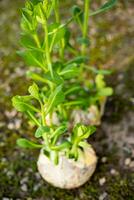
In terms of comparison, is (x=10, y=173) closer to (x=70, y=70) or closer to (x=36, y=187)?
(x=36, y=187)

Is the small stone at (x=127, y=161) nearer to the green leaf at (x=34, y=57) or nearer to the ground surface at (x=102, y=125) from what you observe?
the ground surface at (x=102, y=125)

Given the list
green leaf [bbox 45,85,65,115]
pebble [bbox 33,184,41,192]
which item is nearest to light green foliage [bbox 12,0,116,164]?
green leaf [bbox 45,85,65,115]

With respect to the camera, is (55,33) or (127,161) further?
(127,161)

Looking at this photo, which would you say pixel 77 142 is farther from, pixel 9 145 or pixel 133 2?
pixel 133 2

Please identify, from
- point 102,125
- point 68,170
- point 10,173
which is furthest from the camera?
point 102,125

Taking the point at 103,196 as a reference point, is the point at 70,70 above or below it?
above

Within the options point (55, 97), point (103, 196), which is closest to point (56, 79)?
point (55, 97)
